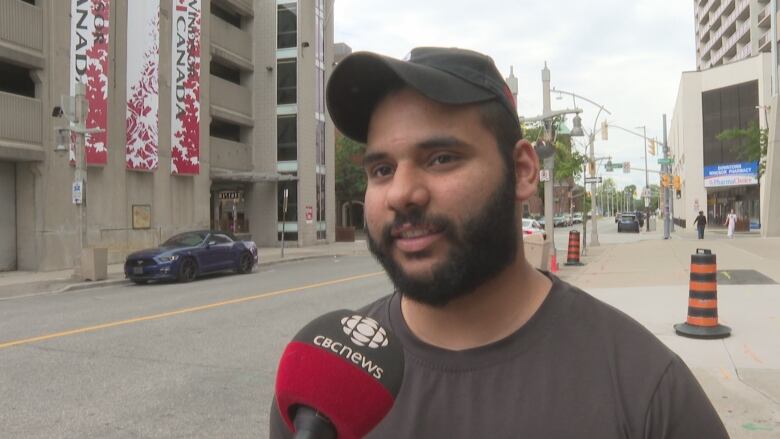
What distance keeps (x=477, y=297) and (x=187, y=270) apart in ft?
50.4

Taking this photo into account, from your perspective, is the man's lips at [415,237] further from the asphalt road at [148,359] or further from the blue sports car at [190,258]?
the blue sports car at [190,258]

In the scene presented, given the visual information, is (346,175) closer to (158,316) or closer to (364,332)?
(158,316)

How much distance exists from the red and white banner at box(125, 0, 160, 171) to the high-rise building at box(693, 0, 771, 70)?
4924cm

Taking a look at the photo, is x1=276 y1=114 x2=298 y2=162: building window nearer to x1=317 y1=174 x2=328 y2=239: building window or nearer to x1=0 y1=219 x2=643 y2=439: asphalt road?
x1=317 y1=174 x2=328 y2=239: building window

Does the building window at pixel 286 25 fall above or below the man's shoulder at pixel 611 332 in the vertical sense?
above

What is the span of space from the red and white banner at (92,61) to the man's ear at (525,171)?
20.5 metres

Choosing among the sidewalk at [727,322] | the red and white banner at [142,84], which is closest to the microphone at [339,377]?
the sidewalk at [727,322]

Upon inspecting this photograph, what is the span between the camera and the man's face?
57.8 inches

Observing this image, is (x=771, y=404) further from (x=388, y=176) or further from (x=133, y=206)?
(x=133, y=206)

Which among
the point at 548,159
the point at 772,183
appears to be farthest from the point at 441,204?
the point at 772,183

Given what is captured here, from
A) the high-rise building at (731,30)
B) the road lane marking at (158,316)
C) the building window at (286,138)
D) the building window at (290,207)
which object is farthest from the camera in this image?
the high-rise building at (731,30)

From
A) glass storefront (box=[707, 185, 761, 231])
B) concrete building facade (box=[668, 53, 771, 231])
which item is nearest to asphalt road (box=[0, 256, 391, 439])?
glass storefront (box=[707, 185, 761, 231])

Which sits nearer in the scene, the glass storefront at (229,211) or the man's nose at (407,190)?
the man's nose at (407,190)

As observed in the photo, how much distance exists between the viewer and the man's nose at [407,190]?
1.47m
